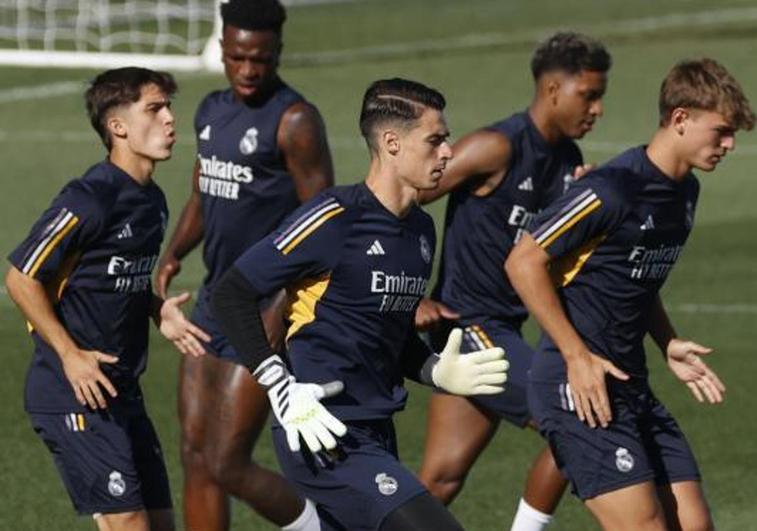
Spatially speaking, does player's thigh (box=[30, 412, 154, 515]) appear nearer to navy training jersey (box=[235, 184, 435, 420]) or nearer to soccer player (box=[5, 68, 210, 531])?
soccer player (box=[5, 68, 210, 531])

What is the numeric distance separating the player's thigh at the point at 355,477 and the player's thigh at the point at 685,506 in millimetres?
1308

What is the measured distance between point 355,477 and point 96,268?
1.60 meters

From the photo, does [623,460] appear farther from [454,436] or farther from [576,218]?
[454,436]

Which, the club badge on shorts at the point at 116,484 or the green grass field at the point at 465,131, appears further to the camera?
the green grass field at the point at 465,131

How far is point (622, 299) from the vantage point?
941 centimetres

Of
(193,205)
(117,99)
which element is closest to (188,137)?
(193,205)

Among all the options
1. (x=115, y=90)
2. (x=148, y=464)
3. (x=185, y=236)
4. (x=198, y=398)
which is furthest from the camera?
(x=185, y=236)

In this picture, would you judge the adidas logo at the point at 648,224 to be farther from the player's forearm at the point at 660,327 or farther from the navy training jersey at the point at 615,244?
the player's forearm at the point at 660,327

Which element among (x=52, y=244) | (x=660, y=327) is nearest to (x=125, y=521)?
(x=52, y=244)

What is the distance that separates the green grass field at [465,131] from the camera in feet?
41.5

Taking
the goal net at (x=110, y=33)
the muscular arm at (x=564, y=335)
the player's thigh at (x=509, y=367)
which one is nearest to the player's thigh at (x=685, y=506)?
the muscular arm at (x=564, y=335)

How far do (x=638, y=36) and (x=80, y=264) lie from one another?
875 inches

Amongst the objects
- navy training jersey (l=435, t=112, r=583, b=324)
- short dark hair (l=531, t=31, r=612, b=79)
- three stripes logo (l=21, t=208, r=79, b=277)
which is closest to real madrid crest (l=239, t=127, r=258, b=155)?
navy training jersey (l=435, t=112, r=583, b=324)

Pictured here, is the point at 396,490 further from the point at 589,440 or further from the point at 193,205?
the point at 193,205
